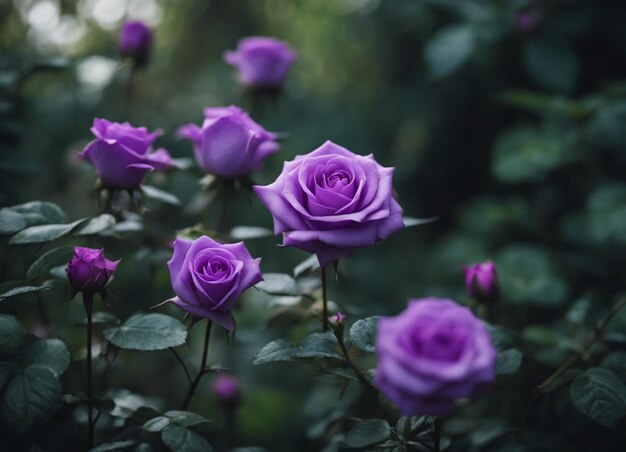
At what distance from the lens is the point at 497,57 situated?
211cm

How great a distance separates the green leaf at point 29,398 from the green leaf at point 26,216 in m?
0.25

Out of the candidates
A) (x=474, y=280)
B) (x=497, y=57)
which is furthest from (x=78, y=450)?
(x=497, y=57)

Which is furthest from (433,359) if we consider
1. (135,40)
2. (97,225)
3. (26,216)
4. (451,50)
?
(451,50)

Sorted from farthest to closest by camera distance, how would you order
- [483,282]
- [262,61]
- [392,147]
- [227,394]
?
[392,147]
[227,394]
[262,61]
[483,282]

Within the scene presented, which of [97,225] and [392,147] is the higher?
[97,225]

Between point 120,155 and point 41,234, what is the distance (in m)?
0.18

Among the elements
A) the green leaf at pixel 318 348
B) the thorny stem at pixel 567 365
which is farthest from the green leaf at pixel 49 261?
the thorny stem at pixel 567 365

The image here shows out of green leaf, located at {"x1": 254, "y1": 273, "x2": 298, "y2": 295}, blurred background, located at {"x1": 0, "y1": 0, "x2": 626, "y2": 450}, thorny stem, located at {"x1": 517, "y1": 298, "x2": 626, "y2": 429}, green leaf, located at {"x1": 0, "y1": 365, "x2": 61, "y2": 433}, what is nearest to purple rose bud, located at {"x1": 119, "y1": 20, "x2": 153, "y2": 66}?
blurred background, located at {"x1": 0, "y1": 0, "x2": 626, "y2": 450}

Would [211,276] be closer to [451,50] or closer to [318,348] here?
[318,348]

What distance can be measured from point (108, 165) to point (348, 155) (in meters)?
0.41

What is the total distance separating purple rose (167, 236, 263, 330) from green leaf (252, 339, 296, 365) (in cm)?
6

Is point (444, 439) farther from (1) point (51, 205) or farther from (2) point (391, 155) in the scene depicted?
(2) point (391, 155)

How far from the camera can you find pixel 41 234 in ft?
3.08

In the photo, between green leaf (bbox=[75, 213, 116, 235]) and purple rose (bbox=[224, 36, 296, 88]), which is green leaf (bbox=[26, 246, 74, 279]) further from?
purple rose (bbox=[224, 36, 296, 88])
